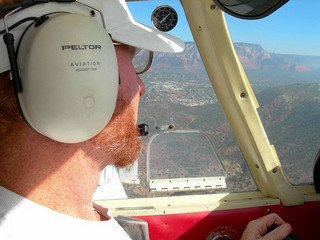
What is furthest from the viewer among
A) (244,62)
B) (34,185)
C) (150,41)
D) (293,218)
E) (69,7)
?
Result: (293,218)

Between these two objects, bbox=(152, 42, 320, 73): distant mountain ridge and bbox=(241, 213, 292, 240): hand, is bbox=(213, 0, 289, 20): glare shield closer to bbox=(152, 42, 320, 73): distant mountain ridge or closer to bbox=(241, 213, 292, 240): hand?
bbox=(152, 42, 320, 73): distant mountain ridge

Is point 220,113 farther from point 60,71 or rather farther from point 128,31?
point 60,71

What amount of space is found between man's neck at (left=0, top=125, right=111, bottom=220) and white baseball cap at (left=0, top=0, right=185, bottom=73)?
0.29m

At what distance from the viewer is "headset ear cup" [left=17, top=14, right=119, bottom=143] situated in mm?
786

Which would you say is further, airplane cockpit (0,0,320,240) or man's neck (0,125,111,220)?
airplane cockpit (0,0,320,240)

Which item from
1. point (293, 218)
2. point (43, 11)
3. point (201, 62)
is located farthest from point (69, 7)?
point (293, 218)

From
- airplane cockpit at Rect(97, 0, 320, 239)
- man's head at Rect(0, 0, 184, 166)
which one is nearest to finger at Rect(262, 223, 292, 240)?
airplane cockpit at Rect(97, 0, 320, 239)

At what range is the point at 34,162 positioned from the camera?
3.29ft

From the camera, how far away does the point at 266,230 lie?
1.70 meters

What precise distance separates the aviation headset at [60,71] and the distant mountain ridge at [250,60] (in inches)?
36.9

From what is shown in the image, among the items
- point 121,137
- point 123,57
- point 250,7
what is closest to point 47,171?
point 121,137

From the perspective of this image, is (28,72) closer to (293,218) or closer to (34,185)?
(34,185)

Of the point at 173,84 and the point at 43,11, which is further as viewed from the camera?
the point at 173,84

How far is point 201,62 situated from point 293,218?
132 cm
